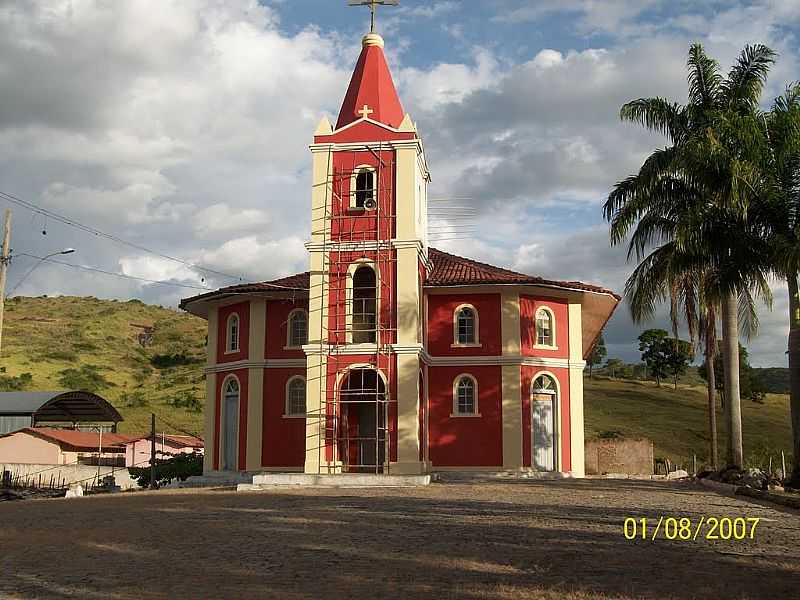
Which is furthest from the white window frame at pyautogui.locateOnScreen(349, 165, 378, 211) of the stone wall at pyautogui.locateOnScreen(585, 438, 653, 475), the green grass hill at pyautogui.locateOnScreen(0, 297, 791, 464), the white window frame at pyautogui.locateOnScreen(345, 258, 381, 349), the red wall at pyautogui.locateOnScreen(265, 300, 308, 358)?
the green grass hill at pyautogui.locateOnScreen(0, 297, 791, 464)

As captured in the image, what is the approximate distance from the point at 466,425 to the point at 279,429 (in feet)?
22.1

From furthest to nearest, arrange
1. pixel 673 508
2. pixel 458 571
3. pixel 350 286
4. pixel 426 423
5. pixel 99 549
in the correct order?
pixel 426 423
pixel 350 286
pixel 673 508
pixel 99 549
pixel 458 571

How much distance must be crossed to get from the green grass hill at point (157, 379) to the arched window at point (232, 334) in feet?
86.8

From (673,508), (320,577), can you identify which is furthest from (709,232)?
(320,577)

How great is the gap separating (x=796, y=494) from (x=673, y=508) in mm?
4874

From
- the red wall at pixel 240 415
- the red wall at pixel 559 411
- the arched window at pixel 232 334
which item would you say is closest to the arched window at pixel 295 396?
the red wall at pixel 240 415

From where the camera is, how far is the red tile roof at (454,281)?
3102 cm

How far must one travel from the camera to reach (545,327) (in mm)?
32156

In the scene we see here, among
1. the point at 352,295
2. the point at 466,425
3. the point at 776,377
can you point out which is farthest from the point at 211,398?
the point at 776,377

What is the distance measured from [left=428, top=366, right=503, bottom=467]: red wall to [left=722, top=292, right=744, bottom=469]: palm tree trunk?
328 inches

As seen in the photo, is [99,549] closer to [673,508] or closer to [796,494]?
[673,508]

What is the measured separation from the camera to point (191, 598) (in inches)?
379

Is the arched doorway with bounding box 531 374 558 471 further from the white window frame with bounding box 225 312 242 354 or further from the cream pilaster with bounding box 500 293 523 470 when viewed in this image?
the white window frame with bounding box 225 312 242 354

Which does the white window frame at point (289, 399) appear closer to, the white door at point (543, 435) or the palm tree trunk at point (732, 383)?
the white door at point (543, 435)
